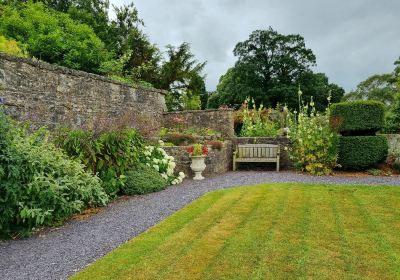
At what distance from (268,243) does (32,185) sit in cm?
312

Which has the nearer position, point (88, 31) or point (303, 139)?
point (303, 139)

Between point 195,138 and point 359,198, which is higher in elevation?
point 195,138

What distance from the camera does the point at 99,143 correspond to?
635cm

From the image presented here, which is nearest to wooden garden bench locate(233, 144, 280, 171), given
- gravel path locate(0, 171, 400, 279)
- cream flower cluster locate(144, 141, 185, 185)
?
cream flower cluster locate(144, 141, 185, 185)

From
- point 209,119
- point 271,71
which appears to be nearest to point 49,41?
point 209,119

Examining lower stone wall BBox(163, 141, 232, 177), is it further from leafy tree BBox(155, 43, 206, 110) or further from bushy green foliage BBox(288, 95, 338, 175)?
leafy tree BBox(155, 43, 206, 110)

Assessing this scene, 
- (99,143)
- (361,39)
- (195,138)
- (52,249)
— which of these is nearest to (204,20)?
(195,138)

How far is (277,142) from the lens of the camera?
10.8 metres

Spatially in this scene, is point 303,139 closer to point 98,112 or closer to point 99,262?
point 98,112

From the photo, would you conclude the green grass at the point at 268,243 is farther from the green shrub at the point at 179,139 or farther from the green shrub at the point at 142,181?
the green shrub at the point at 179,139

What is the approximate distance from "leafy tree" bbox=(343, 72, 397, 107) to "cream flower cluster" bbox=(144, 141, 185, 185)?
85.5ft

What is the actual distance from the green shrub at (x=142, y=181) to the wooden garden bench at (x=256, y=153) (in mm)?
3428

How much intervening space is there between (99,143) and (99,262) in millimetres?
3218

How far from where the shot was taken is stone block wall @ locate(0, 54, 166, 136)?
598 centimetres
